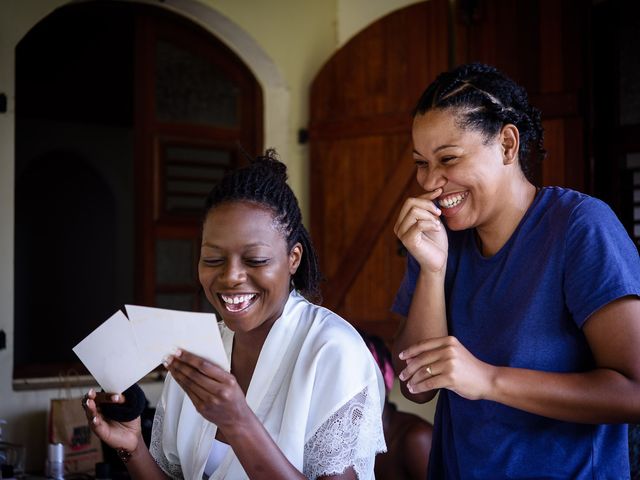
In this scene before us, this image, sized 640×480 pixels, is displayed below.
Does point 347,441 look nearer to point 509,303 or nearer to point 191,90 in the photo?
point 509,303

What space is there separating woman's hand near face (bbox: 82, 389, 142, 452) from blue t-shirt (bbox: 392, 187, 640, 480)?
0.70 meters

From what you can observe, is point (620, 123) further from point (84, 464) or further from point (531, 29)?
point (84, 464)

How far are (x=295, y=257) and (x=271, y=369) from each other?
266mm

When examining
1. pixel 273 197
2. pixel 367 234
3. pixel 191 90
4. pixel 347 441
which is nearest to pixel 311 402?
pixel 347 441

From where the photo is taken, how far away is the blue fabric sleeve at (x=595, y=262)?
154 cm

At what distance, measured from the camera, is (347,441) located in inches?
70.0

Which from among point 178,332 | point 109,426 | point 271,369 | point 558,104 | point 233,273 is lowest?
point 109,426

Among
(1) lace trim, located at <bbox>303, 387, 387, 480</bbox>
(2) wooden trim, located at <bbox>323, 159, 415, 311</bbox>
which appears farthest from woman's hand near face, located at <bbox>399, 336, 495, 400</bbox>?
(2) wooden trim, located at <bbox>323, 159, 415, 311</bbox>

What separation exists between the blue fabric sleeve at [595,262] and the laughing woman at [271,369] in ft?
1.61

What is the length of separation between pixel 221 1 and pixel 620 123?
2.11 m

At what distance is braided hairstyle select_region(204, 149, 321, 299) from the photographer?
1962 mm

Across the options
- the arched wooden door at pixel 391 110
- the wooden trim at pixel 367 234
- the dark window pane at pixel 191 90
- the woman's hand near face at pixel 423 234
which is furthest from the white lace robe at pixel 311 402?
the dark window pane at pixel 191 90

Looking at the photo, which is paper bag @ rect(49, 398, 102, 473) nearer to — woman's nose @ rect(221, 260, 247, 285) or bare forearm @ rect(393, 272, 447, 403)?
woman's nose @ rect(221, 260, 247, 285)

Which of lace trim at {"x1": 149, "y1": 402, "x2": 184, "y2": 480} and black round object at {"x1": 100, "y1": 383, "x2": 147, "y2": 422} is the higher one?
black round object at {"x1": 100, "y1": 383, "x2": 147, "y2": 422}
